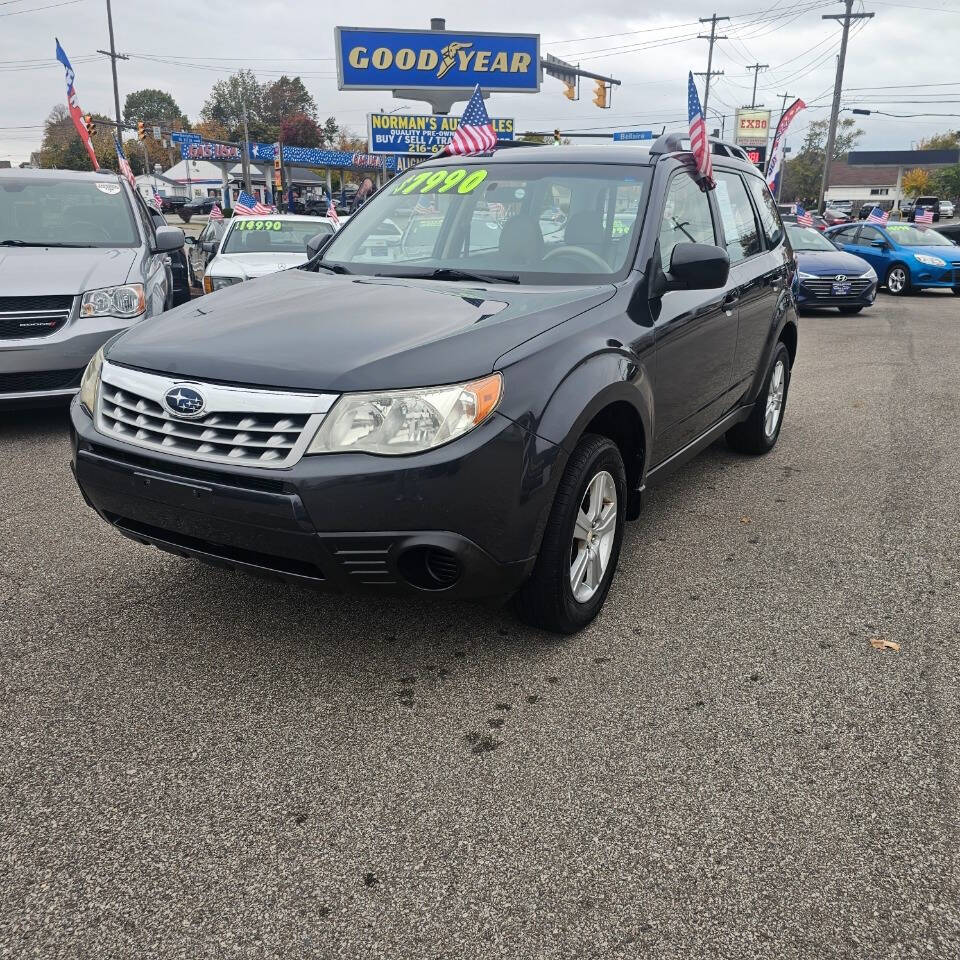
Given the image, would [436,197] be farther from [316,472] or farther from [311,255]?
[316,472]

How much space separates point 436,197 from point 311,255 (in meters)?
0.77

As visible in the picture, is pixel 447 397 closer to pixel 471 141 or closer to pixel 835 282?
pixel 471 141

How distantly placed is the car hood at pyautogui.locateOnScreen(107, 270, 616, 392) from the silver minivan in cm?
284

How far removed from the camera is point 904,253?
59.2ft

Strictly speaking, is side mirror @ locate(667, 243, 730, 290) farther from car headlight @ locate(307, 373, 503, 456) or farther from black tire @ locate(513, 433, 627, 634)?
car headlight @ locate(307, 373, 503, 456)

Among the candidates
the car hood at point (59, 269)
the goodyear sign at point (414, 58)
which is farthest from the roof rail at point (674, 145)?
the goodyear sign at point (414, 58)

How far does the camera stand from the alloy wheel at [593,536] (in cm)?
323

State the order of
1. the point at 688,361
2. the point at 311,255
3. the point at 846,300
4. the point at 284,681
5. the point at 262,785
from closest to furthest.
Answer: the point at 262,785 < the point at 284,681 < the point at 688,361 < the point at 311,255 < the point at 846,300

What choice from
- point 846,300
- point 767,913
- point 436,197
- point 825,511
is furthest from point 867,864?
point 846,300

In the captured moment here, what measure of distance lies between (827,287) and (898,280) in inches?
199

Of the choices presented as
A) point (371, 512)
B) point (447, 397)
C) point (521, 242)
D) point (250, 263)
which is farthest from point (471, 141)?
point (250, 263)

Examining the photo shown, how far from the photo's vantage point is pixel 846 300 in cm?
1438

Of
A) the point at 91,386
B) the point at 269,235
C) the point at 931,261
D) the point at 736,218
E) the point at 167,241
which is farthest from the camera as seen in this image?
the point at 931,261

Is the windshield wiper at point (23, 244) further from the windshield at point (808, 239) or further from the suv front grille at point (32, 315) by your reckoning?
the windshield at point (808, 239)
